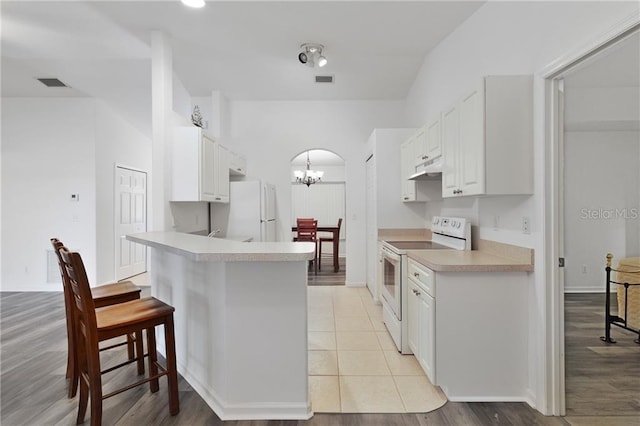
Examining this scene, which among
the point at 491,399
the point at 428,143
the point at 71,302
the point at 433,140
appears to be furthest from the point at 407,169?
the point at 71,302

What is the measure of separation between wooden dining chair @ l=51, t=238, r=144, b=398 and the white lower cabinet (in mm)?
1902

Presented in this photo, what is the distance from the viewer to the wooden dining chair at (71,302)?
6.32 ft

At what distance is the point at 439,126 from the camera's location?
9.02 feet

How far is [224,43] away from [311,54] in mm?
898

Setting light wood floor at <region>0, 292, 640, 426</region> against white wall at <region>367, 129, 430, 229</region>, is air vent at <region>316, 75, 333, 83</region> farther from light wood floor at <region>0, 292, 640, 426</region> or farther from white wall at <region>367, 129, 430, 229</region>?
light wood floor at <region>0, 292, 640, 426</region>

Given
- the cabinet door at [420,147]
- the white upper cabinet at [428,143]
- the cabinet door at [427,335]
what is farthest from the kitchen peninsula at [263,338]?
the cabinet door at [420,147]

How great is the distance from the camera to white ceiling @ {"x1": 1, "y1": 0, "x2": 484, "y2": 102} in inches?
108

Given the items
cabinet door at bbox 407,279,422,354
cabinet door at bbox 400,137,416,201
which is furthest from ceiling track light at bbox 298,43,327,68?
cabinet door at bbox 407,279,422,354

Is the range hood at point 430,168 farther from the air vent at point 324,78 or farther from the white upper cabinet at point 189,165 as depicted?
the white upper cabinet at point 189,165

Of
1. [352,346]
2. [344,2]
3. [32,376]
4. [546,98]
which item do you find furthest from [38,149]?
[546,98]

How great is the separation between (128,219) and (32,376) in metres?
3.55

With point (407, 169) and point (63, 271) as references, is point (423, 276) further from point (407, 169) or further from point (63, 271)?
point (63, 271)

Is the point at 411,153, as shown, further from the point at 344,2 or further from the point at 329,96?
the point at 329,96

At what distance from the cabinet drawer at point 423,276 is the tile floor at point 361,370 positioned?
666mm
